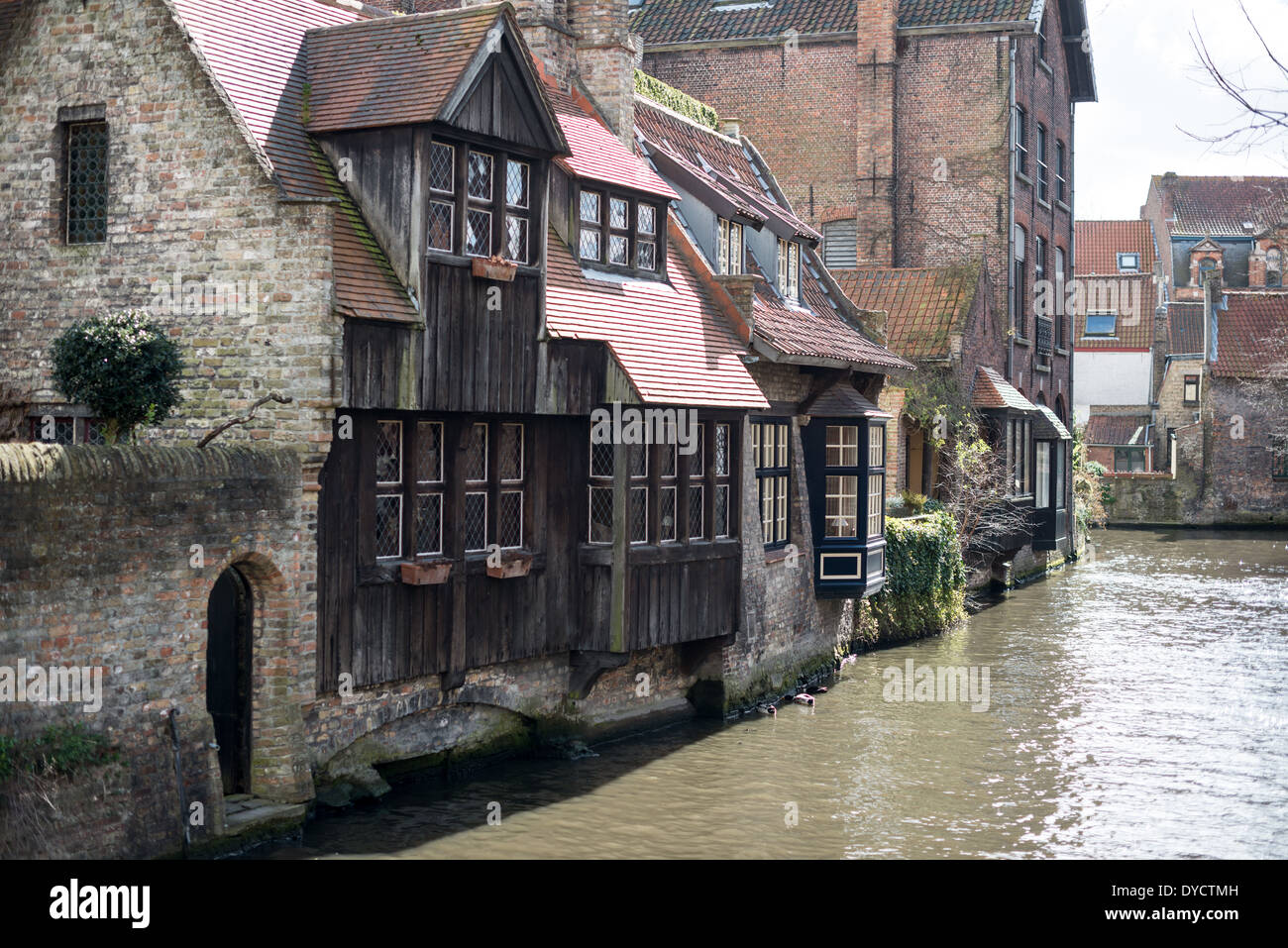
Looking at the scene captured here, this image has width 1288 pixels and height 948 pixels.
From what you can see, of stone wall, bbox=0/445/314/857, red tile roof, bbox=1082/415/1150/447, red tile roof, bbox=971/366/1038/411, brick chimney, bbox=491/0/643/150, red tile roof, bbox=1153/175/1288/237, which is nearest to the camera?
stone wall, bbox=0/445/314/857

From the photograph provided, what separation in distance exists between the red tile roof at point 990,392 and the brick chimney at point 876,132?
4455 millimetres

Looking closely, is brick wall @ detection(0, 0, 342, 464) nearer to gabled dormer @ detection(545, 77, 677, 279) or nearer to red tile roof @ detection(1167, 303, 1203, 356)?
gabled dormer @ detection(545, 77, 677, 279)

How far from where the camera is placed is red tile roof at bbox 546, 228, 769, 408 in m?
16.7

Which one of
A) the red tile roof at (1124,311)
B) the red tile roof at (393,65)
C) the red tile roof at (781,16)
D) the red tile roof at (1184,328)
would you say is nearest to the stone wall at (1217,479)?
the red tile roof at (1184,328)

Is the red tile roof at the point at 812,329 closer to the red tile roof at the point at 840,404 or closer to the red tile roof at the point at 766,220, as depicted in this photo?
the red tile roof at the point at 766,220

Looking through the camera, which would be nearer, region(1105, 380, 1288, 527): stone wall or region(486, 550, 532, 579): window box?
region(486, 550, 532, 579): window box

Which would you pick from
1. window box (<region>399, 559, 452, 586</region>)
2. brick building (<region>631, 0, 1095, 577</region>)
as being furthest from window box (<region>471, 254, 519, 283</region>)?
brick building (<region>631, 0, 1095, 577</region>)

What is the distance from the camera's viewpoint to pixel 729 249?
21.6 meters

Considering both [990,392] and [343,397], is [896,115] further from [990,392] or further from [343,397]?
[343,397]

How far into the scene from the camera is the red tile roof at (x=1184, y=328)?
60.2 meters

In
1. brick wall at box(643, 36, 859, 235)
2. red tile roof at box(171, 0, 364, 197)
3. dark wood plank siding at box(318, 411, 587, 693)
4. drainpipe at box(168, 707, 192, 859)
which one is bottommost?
drainpipe at box(168, 707, 192, 859)

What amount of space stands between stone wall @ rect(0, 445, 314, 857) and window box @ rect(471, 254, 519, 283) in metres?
2.95

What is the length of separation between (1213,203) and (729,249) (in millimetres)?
62834
